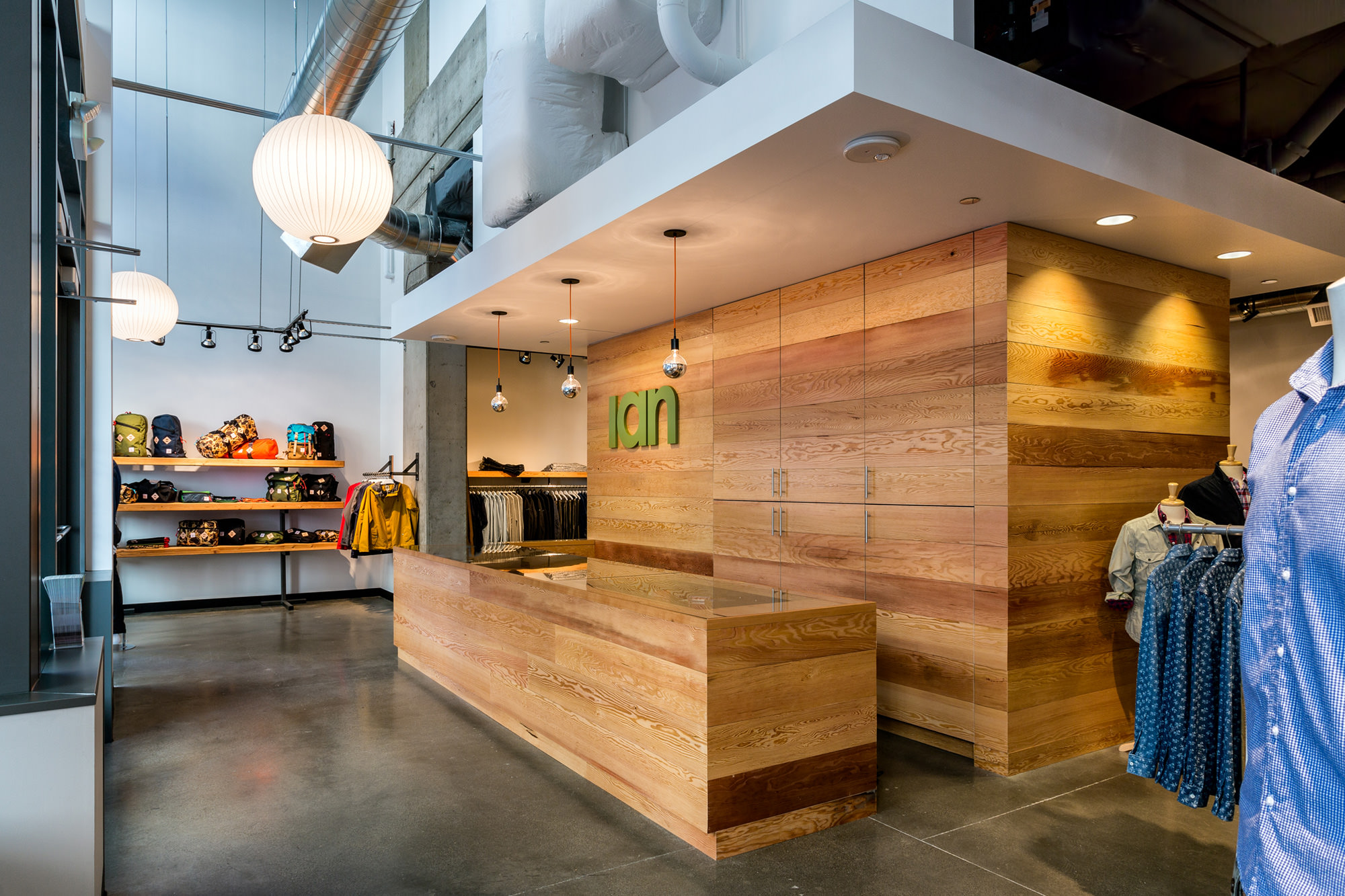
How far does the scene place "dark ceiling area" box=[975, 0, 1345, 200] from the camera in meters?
3.67

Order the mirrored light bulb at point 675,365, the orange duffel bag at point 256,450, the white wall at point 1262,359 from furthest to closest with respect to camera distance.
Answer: the orange duffel bag at point 256,450, the white wall at point 1262,359, the mirrored light bulb at point 675,365

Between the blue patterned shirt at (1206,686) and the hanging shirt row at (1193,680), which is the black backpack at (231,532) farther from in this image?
the blue patterned shirt at (1206,686)

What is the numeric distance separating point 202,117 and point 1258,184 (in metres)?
9.42

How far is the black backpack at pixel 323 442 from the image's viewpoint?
8.97m

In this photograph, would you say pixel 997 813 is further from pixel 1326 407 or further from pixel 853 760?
pixel 1326 407

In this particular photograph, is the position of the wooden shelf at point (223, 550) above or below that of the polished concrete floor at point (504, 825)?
above

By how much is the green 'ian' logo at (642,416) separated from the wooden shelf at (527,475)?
7.30ft

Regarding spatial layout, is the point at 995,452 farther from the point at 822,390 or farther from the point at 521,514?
the point at 521,514

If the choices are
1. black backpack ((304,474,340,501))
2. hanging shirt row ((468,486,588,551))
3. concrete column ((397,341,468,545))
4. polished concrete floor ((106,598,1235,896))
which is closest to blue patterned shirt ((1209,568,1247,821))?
polished concrete floor ((106,598,1235,896))

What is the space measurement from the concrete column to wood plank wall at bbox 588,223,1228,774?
13.8 ft

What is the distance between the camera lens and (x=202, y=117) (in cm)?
873

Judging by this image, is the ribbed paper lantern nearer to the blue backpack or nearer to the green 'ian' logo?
the green 'ian' logo

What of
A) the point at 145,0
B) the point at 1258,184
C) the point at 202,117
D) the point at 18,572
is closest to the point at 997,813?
the point at 1258,184

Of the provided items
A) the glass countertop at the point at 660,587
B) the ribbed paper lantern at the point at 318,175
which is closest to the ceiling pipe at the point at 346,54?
the ribbed paper lantern at the point at 318,175
